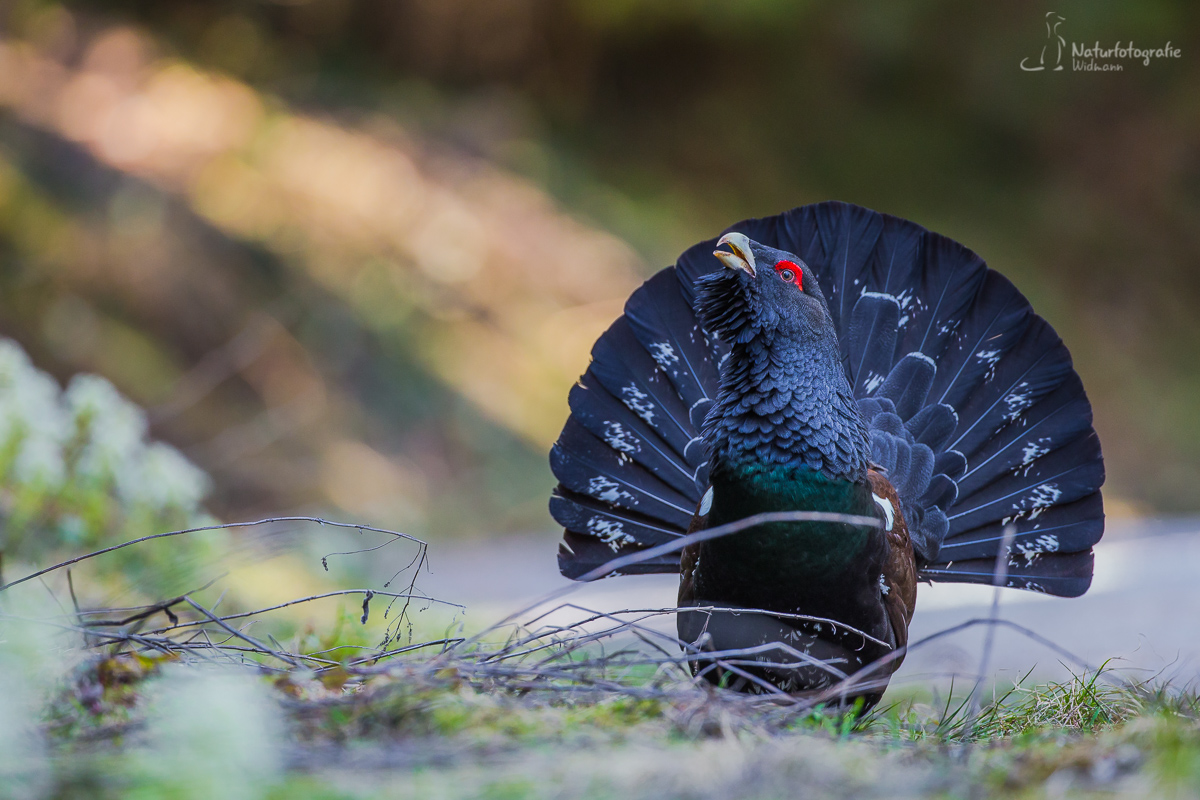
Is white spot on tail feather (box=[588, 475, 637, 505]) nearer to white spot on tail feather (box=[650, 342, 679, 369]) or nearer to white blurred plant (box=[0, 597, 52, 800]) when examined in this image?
white spot on tail feather (box=[650, 342, 679, 369])

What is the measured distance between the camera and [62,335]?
945 centimetres

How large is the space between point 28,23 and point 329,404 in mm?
5824

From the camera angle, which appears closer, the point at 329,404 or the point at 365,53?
the point at 329,404

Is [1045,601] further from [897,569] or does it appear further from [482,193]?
[482,193]

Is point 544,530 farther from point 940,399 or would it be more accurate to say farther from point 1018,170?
point 1018,170

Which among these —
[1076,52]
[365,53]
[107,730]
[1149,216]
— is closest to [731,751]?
[107,730]

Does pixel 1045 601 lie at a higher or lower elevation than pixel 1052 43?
lower

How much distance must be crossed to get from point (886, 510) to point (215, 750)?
2489mm

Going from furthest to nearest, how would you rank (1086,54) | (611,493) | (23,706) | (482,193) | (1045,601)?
(1086,54), (482,193), (1045,601), (611,493), (23,706)

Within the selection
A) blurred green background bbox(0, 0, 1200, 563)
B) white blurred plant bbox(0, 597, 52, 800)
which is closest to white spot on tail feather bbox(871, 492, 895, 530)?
white blurred plant bbox(0, 597, 52, 800)

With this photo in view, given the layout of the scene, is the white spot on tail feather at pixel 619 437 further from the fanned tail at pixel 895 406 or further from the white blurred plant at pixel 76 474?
the white blurred plant at pixel 76 474

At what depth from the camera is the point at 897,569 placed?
11.3 feet

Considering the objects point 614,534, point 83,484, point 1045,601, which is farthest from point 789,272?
point 1045,601

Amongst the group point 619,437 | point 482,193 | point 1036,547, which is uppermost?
point 482,193
